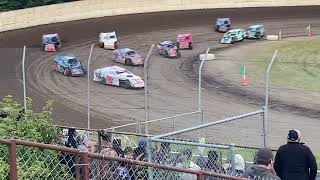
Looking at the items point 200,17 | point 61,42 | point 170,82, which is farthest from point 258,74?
point 200,17

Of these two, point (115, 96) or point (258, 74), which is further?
point (258, 74)

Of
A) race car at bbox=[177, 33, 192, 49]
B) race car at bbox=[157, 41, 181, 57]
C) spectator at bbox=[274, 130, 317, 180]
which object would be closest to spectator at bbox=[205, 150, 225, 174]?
spectator at bbox=[274, 130, 317, 180]

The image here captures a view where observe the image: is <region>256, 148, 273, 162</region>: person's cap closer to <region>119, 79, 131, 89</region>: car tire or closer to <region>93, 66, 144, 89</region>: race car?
<region>93, 66, 144, 89</region>: race car

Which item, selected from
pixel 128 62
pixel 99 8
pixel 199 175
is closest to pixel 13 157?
pixel 199 175

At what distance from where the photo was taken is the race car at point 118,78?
25625mm

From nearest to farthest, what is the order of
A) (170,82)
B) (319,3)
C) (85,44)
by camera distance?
(170,82)
(85,44)
(319,3)

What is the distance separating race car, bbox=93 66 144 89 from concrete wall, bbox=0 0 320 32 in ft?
55.0

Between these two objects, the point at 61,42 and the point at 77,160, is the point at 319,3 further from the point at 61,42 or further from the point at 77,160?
the point at 77,160

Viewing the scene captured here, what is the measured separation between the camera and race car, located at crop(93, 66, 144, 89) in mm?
25625

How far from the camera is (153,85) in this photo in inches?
1085

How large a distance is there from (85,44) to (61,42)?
4.95ft

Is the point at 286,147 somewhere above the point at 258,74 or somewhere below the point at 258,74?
above

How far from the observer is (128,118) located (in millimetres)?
22141

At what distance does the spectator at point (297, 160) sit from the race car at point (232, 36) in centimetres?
2985
